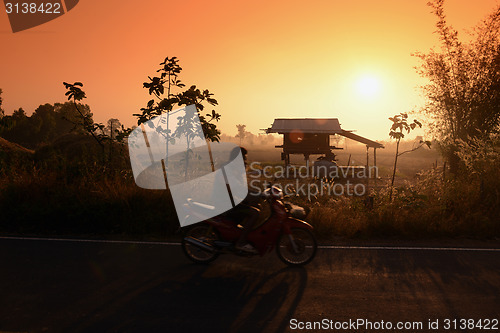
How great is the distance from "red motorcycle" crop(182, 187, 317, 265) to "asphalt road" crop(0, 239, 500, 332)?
243mm

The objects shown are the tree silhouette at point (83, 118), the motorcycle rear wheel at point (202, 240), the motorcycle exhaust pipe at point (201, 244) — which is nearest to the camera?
the motorcycle exhaust pipe at point (201, 244)

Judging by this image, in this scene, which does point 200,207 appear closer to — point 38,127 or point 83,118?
point 83,118

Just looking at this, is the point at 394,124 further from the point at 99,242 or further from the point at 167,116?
the point at 99,242

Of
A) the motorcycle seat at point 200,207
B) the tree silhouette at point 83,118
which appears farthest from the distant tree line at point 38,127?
the motorcycle seat at point 200,207

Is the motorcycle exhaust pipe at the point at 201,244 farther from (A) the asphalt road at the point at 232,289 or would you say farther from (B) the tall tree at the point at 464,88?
(B) the tall tree at the point at 464,88

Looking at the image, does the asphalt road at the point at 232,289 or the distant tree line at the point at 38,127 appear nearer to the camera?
the asphalt road at the point at 232,289

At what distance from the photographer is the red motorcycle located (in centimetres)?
676

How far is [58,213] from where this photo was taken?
9758 mm

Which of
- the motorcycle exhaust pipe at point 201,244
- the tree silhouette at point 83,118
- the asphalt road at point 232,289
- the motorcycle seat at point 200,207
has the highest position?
the tree silhouette at point 83,118

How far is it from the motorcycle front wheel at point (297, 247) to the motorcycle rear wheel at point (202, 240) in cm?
116

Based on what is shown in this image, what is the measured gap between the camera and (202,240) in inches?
276

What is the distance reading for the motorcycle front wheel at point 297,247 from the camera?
268 inches

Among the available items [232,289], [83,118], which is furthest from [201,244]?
[83,118]

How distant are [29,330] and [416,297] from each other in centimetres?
486
